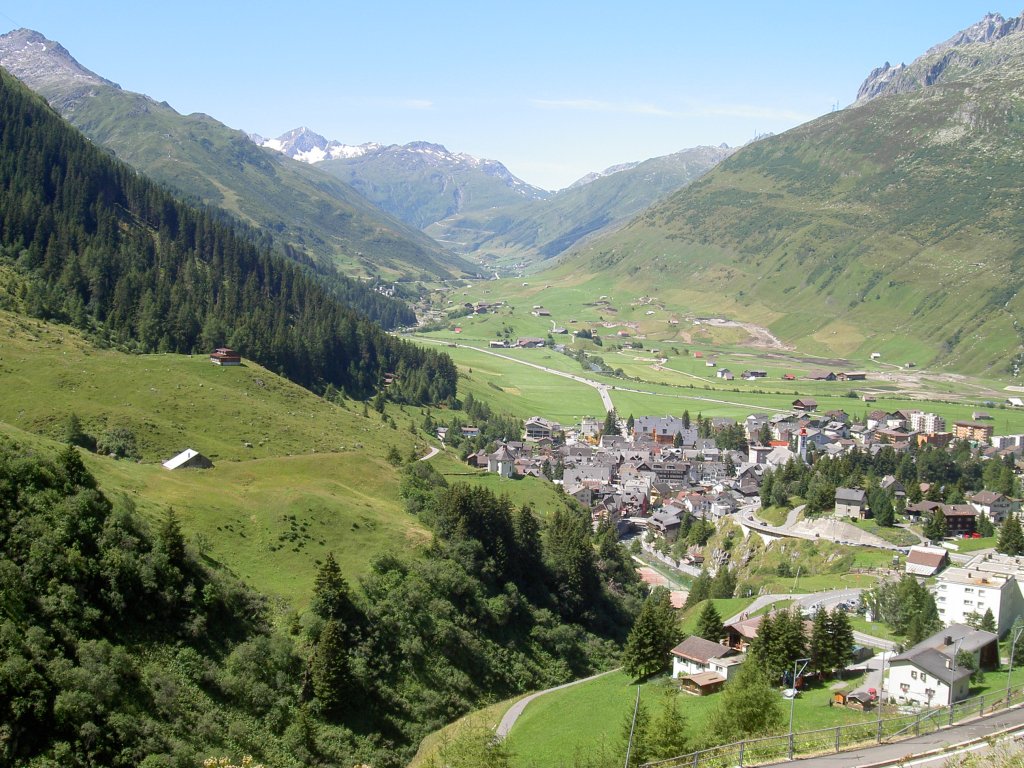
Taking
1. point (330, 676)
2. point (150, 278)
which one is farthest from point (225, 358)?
point (330, 676)

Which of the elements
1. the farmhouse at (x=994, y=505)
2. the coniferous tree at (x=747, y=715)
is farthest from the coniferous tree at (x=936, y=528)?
the coniferous tree at (x=747, y=715)

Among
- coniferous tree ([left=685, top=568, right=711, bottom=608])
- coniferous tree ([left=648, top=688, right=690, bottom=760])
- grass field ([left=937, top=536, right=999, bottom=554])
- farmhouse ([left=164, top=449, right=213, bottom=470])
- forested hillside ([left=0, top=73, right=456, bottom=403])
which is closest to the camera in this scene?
coniferous tree ([left=648, top=688, right=690, bottom=760])

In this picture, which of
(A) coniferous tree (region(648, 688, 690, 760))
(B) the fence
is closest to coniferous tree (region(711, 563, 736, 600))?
(B) the fence

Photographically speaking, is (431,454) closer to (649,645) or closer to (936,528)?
(649,645)

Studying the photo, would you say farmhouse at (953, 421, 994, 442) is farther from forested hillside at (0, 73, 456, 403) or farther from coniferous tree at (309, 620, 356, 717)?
coniferous tree at (309, 620, 356, 717)

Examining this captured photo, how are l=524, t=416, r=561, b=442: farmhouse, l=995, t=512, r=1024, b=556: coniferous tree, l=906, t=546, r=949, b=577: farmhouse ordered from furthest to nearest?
l=524, t=416, r=561, b=442: farmhouse → l=995, t=512, r=1024, b=556: coniferous tree → l=906, t=546, r=949, b=577: farmhouse
